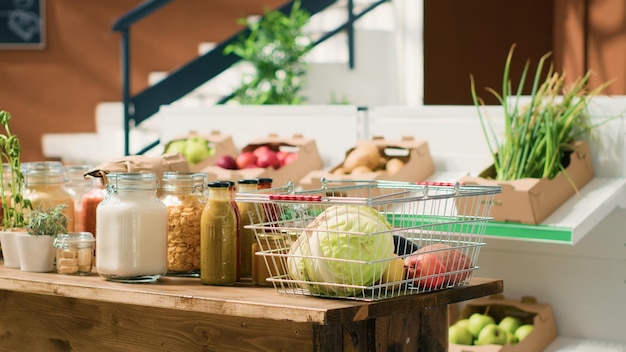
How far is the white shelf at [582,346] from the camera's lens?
3.48m

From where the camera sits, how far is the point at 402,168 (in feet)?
12.6

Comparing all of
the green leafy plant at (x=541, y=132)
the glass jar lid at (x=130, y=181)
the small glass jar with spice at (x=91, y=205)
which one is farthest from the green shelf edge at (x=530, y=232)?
the glass jar lid at (x=130, y=181)

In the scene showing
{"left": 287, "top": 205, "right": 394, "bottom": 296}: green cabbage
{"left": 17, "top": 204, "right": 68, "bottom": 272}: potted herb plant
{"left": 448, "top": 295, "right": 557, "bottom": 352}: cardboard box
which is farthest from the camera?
{"left": 448, "top": 295, "right": 557, "bottom": 352}: cardboard box

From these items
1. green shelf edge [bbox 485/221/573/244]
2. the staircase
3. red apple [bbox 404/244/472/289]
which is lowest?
green shelf edge [bbox 485/221/573/244]

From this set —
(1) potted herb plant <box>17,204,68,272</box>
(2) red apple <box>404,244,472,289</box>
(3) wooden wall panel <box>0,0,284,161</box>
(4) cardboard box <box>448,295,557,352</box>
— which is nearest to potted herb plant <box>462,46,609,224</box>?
(4) cardboard box <box>448,295,557,352</box>

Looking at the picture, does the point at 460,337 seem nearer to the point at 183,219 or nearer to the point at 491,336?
the point at 491,336

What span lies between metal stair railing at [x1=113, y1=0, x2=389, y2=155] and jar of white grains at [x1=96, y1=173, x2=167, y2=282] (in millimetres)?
3949

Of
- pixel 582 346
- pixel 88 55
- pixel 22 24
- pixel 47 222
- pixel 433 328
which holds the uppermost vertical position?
pixel 22 24

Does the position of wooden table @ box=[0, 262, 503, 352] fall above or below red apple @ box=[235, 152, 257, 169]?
below

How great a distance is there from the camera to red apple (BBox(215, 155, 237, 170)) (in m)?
4.23

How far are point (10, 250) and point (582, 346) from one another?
6.65 ft

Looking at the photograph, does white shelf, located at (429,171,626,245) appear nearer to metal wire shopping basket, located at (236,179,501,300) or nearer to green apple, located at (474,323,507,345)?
green apple, located at (474,323,507,345)

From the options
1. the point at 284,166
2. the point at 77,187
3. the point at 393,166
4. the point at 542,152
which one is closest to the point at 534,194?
the point at 542,152

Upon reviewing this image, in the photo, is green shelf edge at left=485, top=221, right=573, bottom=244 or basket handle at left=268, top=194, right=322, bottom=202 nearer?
basket handle at left=268, top=194, right=322, bottom=202
